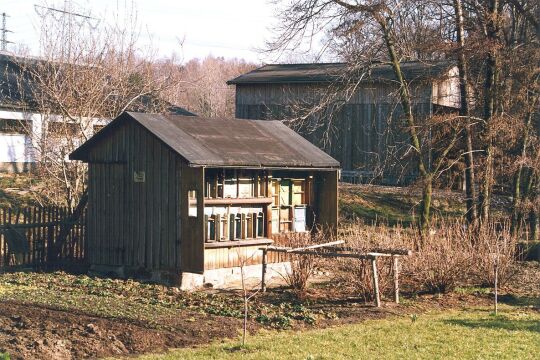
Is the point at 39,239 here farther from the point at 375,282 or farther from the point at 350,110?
the point at 350,110

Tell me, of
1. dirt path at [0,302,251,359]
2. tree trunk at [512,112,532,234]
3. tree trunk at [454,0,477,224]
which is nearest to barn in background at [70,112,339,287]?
tree trunk at [454,0,477,224]

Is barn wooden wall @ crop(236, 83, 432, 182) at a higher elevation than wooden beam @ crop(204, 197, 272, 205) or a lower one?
higher

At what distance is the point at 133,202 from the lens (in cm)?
1961

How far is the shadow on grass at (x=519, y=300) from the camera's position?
58.0 ft

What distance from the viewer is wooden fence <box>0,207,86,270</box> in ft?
67.4

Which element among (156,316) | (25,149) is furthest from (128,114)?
(25,149)

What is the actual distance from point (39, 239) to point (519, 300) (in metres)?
11.5

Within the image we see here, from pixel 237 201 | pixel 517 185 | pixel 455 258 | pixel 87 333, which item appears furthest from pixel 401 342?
pixel 517 185

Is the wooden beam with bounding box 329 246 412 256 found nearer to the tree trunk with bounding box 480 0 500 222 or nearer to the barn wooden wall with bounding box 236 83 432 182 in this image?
the tree trunk with bounding box 480 0 500 222

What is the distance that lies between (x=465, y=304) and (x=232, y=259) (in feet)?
17.5

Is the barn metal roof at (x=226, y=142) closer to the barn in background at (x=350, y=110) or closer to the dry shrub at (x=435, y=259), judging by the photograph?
the dry shrub at (x=435, y=259)

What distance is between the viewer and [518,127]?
23266 millimetres

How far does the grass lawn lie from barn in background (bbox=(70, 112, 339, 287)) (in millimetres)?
5272

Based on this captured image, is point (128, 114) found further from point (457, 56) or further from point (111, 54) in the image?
point (111, 54)
